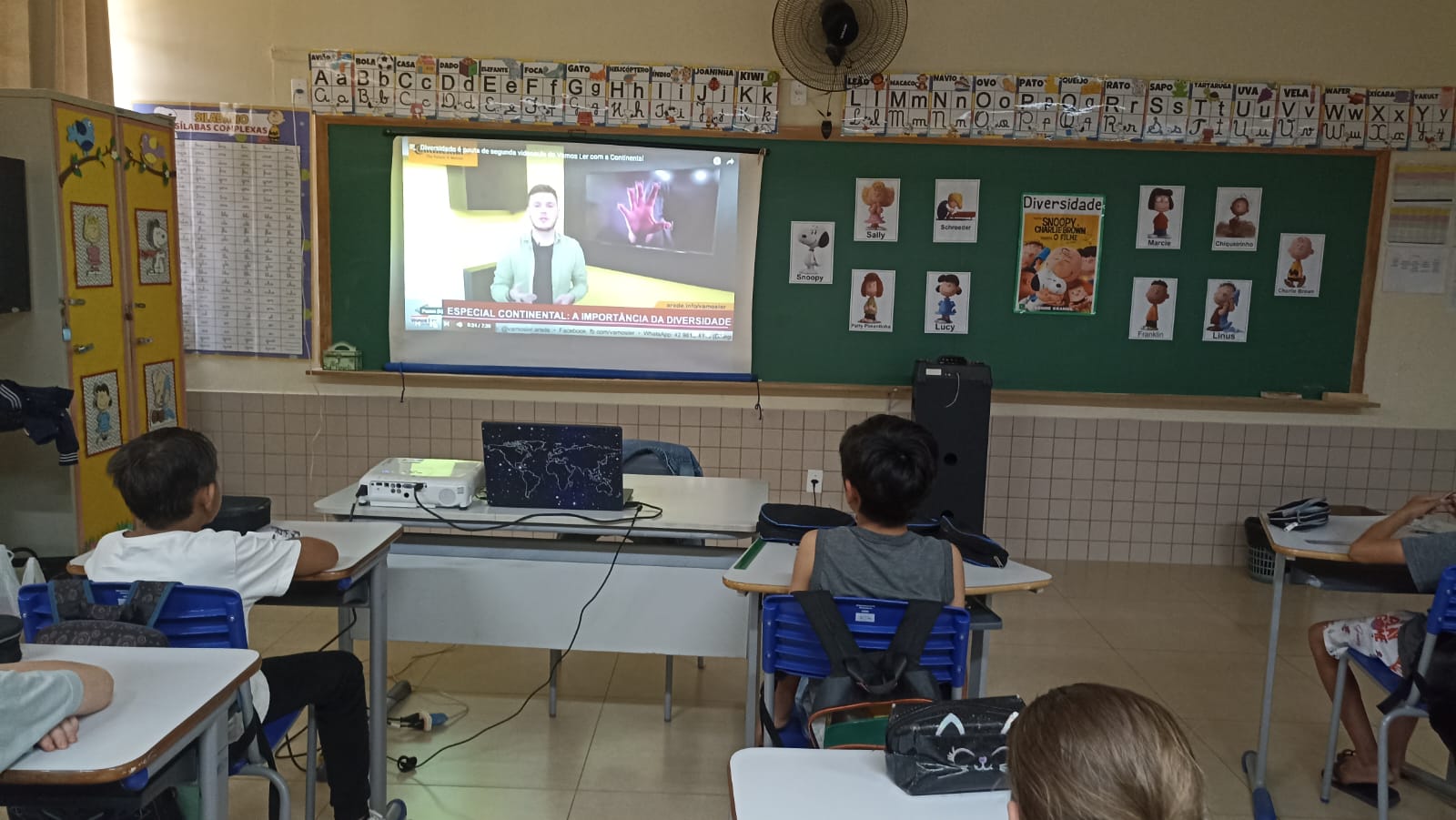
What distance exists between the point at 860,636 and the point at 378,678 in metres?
1.26

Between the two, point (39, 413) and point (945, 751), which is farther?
point (39, 413)

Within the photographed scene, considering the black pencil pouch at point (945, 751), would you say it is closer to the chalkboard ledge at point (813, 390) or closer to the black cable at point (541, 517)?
the black cable at point (541, 517)

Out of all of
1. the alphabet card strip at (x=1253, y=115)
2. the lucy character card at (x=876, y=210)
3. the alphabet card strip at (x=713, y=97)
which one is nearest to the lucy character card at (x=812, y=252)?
the lucy character card at (x=876, y=210)

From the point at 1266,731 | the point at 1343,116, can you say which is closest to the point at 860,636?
the point at 1266,731

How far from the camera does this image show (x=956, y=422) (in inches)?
187

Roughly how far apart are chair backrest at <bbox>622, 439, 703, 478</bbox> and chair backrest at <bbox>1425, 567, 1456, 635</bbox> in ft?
7.28

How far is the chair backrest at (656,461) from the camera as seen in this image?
374cm

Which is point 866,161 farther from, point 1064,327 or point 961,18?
point 1064,327

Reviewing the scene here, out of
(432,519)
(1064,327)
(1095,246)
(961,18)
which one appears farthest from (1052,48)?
(432,519)

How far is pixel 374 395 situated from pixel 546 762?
2666mm

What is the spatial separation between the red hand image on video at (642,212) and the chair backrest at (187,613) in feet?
10.8

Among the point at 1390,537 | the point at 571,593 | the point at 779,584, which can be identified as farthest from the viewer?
the point at 571,593

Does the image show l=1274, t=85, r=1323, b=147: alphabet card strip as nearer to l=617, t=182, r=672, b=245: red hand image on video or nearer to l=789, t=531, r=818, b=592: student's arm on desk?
l=617, t=182, r=672, b=245: red hand image on video

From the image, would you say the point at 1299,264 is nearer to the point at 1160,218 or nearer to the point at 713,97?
the point at 1160,218
